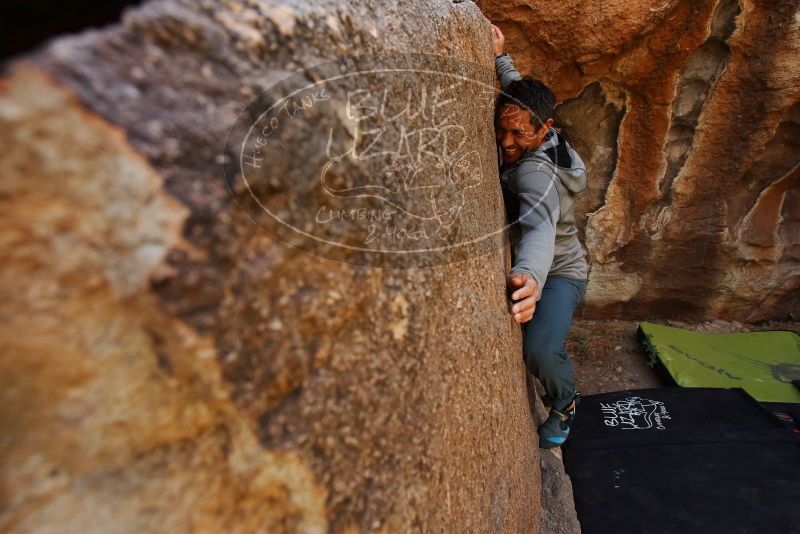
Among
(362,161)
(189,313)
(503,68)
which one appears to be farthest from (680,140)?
(189,313)

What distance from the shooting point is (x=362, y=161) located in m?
0.54

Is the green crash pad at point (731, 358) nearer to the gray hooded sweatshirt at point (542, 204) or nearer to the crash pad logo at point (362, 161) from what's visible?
the gray hooded sweatshirt at point (542, 204)

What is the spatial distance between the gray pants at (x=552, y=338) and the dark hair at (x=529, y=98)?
50cm

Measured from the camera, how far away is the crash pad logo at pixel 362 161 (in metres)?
0.43

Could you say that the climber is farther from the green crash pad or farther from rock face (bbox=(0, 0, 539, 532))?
the green crash pad

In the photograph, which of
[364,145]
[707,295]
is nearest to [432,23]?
[364,145]

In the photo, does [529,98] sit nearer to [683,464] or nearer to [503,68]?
[503,68]

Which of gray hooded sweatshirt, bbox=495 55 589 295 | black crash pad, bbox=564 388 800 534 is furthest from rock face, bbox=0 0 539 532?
black crash pad, bbox=564 388 800 534

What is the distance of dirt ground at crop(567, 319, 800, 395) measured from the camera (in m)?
2.31

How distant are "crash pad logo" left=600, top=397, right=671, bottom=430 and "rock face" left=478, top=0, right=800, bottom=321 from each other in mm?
807

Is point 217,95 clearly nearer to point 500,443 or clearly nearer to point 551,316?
point 500,443

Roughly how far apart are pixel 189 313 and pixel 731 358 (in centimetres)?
279

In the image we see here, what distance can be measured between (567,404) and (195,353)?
1369 millimetres

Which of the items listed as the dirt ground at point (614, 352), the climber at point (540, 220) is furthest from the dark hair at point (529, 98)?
the dirt ground at point (614, 352)
